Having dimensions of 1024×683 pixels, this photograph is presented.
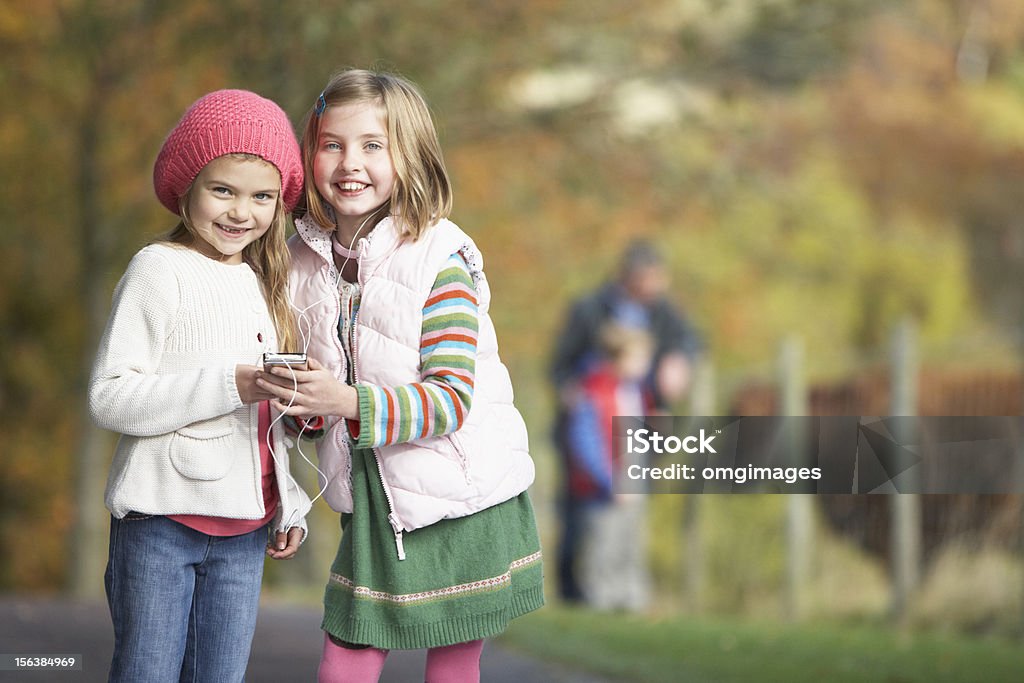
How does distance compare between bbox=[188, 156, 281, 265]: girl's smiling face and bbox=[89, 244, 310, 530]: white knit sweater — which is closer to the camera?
bbox=[89, 244, 310, 530]: white knit sweater

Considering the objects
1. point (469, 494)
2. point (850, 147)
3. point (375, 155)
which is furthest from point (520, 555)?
point (850, 147)

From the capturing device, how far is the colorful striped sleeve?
8.04ft

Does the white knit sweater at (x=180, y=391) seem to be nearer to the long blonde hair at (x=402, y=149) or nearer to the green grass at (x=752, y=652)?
the long blonde hair at (x=402, y=149)

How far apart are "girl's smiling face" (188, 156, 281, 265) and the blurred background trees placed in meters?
2.68

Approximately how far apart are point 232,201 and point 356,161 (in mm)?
253

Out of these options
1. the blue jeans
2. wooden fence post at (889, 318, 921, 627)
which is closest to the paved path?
the blue jeans

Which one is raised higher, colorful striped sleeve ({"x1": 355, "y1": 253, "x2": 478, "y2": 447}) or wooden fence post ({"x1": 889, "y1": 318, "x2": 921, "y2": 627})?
colorful striped sleeve ({"x1": 355, "y1": 253, "x2": 478, "y2": 447})

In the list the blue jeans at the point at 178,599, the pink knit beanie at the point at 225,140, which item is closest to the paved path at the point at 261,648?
the blue jeans at the point at 178,599

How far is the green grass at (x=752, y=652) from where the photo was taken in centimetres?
465

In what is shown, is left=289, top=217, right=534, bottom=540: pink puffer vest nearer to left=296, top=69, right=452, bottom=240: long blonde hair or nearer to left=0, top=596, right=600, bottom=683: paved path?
left=296, top=69, right=452, bottom=240: long blonde hair

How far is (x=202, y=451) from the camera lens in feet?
8.29

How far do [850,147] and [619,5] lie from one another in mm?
10554

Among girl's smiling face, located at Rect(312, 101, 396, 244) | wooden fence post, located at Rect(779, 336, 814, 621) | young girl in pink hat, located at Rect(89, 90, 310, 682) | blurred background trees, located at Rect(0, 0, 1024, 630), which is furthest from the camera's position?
blurred background trees, located at Rect(0, 0, 1024, 630)

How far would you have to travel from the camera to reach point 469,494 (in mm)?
2588
